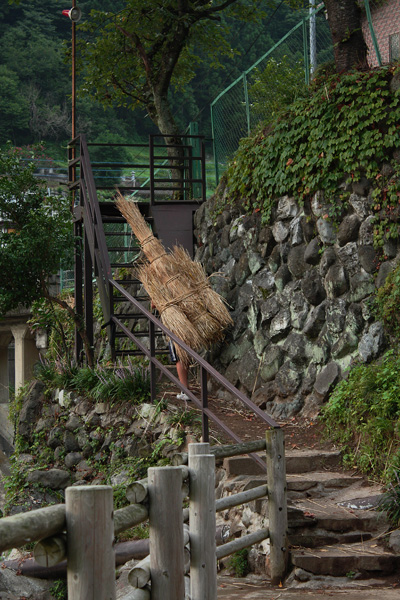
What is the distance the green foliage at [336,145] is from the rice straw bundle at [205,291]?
106 centimetres

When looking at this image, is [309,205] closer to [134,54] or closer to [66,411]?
[66,411]

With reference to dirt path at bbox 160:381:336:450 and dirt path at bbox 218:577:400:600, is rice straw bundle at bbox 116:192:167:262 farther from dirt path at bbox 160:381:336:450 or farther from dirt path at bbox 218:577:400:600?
dirt path at bbox 218:577:400:600

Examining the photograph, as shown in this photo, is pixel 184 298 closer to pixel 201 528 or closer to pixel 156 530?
pixel 201 528

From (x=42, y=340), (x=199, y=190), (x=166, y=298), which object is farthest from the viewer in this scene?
(x=42, y=340)

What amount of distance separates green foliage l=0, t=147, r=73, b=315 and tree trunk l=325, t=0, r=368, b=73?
3970 mm

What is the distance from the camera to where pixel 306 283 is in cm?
887

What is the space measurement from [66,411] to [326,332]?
318cm

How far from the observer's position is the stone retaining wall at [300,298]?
827 centimetres

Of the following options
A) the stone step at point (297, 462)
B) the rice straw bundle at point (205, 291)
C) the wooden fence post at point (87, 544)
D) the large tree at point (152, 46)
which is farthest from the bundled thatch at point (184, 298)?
the wooden fence post at point (87, 544)

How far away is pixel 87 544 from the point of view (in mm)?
2459

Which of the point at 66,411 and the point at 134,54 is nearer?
the point at 66,411

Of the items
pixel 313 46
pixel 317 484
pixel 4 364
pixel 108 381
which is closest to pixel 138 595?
pixel 317 484

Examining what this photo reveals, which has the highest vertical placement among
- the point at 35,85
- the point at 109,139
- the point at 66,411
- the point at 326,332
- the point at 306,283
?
the point at 35,85

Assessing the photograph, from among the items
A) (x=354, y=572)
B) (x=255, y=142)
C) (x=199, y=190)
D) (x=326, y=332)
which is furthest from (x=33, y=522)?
(x=199, y=190)
